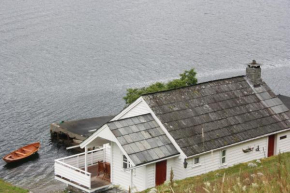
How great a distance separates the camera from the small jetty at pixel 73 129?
60741mm

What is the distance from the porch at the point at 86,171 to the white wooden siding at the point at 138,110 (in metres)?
2.91

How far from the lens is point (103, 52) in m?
107

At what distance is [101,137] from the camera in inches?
1312

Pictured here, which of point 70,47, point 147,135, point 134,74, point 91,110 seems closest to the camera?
point 147,135

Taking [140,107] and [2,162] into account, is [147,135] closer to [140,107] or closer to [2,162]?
[140,107]

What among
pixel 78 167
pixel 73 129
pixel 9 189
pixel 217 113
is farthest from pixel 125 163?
pixel 73 129

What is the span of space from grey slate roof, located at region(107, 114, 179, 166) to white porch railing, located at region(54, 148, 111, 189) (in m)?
3.79

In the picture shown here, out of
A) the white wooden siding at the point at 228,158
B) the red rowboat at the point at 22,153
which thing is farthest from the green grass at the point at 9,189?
the white wooden siding at the point at 228,158

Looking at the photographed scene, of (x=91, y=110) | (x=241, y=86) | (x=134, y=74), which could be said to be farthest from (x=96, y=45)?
(x=241, y=86)

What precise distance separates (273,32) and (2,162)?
84238 mm

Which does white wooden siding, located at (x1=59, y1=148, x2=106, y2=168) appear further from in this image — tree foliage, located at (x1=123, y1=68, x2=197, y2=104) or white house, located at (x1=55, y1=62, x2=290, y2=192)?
tree foliage, located at (x1=123, y1=68, x2=197, y2=104)

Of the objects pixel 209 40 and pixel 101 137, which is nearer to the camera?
pixel 101 137

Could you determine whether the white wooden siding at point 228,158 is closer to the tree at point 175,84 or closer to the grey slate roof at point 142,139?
the grey slate roof at point 142,139

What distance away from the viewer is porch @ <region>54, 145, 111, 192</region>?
3363cm
